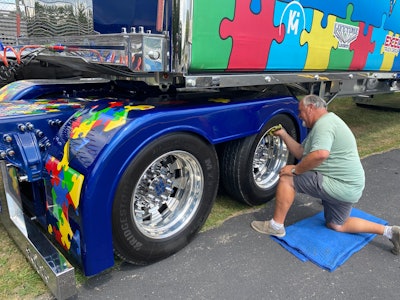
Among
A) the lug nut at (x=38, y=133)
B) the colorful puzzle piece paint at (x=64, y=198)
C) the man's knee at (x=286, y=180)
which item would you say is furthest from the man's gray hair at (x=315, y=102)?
the lug nut at (x=38, y=133)

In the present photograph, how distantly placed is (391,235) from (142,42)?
2.40m

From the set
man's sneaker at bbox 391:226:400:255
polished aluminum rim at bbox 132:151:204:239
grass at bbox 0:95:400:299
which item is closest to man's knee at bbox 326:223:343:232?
man's sneaker at bbox 391:226:400:255

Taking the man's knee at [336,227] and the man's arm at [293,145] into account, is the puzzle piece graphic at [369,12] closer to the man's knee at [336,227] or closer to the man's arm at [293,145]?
the man's arm at [293,145]

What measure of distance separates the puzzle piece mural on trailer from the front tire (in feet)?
2.08

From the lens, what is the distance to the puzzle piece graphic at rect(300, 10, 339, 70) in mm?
3399

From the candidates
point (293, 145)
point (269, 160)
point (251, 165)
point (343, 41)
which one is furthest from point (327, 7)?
point (251, 165)

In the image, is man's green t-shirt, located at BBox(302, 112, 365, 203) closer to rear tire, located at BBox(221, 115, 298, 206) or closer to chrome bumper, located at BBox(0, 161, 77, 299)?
rear tire, located at BBox(221, 115, 298, 206)

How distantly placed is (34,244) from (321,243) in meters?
2.17

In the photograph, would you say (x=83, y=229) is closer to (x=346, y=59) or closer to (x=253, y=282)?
(x=253, y=282)

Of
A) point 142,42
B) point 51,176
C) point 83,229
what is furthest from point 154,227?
point 142,42

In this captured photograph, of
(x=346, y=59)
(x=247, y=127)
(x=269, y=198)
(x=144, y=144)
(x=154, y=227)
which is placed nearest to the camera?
(x=144, y=144)

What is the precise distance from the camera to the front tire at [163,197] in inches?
88.3

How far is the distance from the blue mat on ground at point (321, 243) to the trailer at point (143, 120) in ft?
1.78

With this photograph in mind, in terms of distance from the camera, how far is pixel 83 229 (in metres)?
2.06
